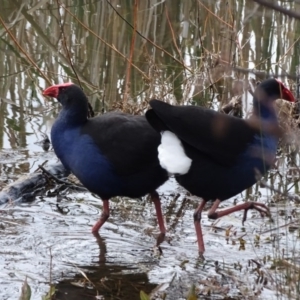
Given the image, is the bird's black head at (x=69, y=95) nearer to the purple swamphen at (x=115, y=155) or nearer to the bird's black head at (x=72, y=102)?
the bird's black head at (x=72, y=102)

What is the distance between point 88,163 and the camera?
4086 mm

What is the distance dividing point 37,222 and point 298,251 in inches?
59.8

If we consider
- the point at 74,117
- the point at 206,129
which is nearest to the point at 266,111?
the point at 206,129

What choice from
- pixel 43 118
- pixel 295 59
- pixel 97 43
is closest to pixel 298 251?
pixel 43 118

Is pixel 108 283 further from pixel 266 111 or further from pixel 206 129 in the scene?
pixel 266 111

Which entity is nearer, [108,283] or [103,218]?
[108,283]

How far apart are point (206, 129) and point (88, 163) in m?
0.70

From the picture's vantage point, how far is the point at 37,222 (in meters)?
4.49

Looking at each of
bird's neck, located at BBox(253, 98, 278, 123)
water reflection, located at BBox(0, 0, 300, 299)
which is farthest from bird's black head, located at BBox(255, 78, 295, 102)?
water reflection, located at BBox(0, 0, 300, 299)

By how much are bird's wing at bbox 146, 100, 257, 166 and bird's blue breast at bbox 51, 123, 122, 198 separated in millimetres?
422

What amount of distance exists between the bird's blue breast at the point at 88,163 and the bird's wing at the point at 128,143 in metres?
0.04

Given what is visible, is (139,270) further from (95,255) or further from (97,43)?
(97,43)

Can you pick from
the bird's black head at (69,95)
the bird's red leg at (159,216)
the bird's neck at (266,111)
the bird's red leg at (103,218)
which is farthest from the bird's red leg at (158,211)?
the bird's neck at (266,111)

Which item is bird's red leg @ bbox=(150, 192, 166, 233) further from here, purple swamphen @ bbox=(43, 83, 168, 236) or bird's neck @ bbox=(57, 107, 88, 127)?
bird's neck @ bbox=(57, 107, 88, 127)
